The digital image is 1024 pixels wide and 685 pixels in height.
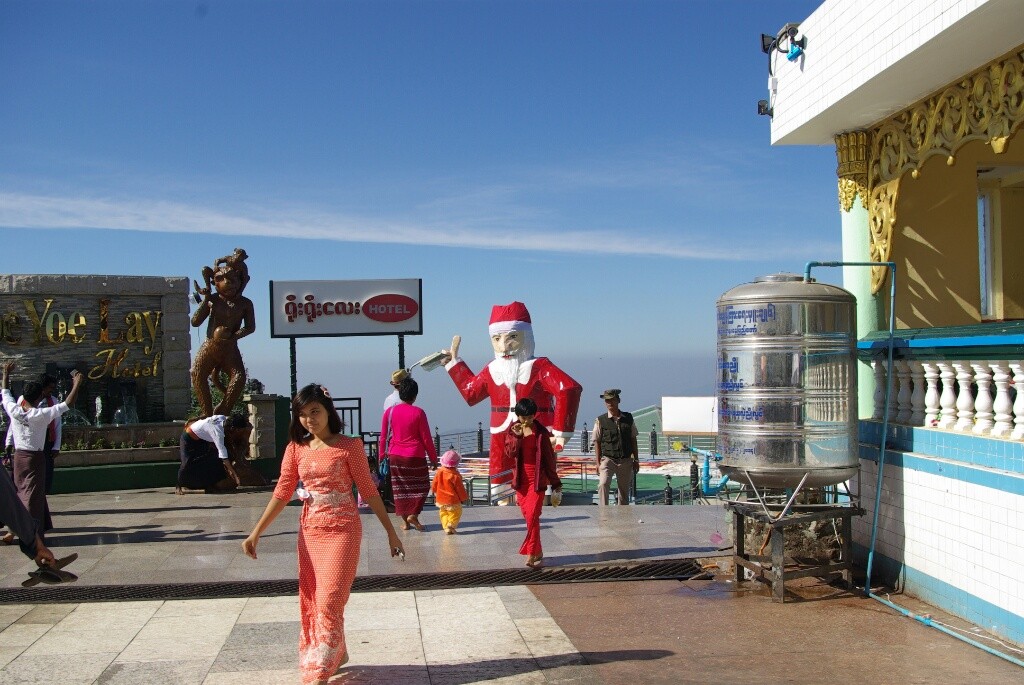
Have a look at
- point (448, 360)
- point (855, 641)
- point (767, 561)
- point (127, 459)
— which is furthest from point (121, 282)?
point (855, 641)

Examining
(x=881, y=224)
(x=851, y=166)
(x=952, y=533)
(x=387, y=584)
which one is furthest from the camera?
(x=851, y=166)

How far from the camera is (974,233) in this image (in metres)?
9.91

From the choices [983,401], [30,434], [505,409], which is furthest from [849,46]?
[30,434]

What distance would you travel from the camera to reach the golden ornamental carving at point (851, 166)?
367 inches

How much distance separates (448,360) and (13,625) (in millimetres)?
5345

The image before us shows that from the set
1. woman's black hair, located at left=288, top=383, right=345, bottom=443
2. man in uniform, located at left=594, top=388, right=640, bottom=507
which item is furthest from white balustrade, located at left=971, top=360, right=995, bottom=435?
man in uniform, located at left=594, top=388, right=640, bottom=507

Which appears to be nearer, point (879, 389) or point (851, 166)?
point (879, 389)

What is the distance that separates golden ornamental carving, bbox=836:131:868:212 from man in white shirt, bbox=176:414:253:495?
30.4 ft

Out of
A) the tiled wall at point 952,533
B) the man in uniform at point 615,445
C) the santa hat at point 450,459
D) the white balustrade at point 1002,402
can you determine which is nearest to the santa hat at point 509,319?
the santa hat at point 450,459

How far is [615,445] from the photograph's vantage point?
43.0 feet

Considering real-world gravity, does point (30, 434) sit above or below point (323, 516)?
above

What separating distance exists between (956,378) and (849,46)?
9.91ft

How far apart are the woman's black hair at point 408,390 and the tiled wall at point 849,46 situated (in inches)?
175

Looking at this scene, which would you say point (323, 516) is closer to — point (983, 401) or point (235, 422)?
point (983, 401)
